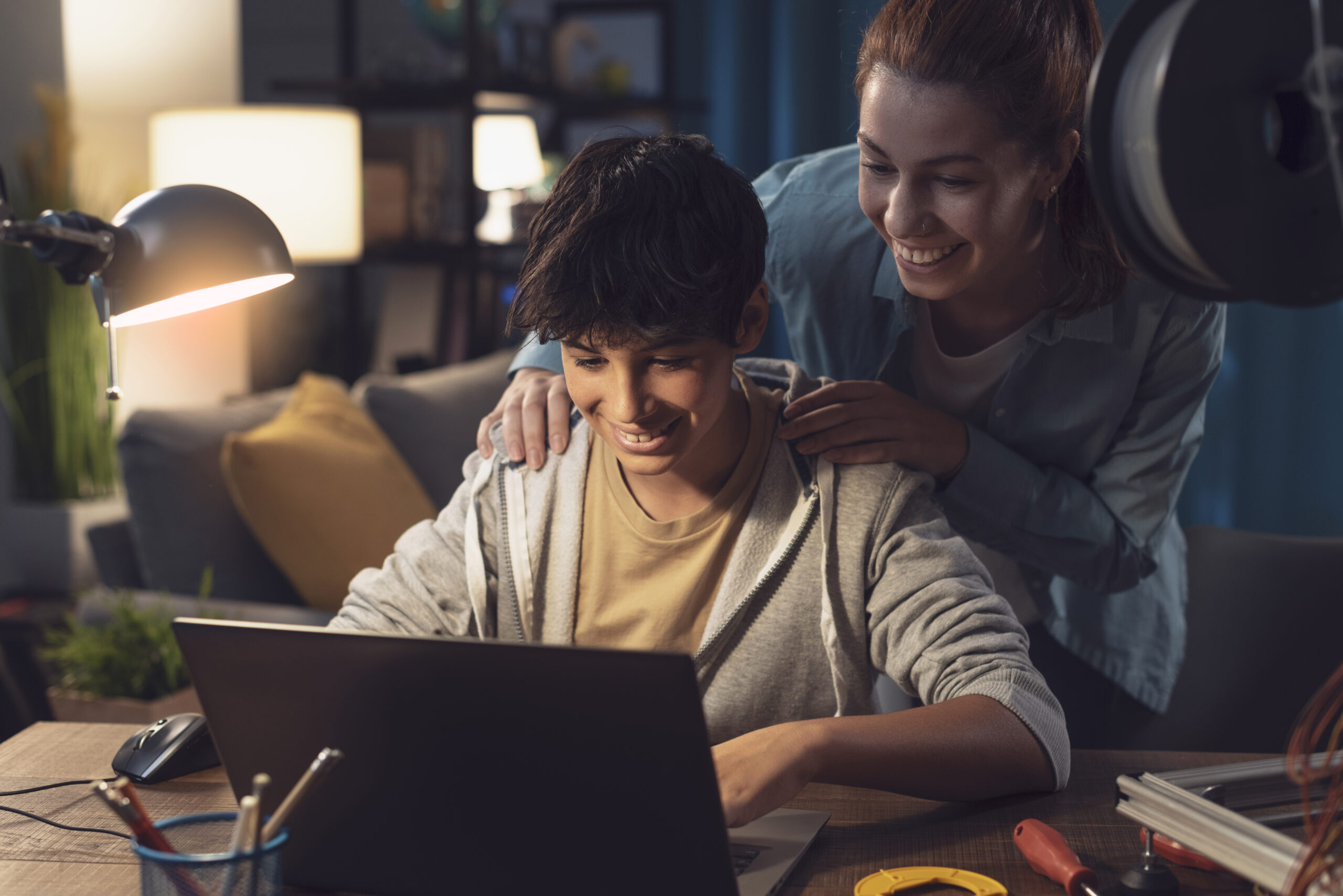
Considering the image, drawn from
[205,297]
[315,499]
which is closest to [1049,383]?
[205,297]

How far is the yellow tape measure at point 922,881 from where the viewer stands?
798 millimetres

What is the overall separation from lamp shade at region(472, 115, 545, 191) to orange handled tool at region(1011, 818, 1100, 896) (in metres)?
3.02

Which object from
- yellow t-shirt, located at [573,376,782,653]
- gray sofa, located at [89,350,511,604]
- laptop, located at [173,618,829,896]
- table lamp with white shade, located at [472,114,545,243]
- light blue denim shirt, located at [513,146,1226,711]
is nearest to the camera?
laptop, located at [173,618,829,896]

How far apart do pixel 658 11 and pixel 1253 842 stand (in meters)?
3.80

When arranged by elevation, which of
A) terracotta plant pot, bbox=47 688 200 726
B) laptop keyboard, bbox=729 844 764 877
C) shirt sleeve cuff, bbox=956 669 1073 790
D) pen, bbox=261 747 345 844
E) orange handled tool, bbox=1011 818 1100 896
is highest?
pen, bbox=261 747 345 844

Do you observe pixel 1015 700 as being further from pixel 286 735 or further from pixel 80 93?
pixel 80 93

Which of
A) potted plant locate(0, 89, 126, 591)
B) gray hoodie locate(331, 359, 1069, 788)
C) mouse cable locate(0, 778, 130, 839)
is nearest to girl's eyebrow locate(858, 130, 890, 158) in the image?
gray hoodie locate(331, 359, 1069, 788)

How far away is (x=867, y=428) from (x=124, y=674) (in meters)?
1.34

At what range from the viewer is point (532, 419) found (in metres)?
1.25

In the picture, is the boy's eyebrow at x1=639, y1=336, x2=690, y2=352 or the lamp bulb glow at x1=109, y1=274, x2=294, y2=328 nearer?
the lamp bulb glow at x1=109, y1=274, x2=294, y2=328

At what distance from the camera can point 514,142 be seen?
3.68 meters

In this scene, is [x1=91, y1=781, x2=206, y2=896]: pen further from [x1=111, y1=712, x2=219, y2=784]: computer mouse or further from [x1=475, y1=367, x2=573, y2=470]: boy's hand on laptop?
[x1=475, y1=367, x2=573, y2=470]: boy's hand on laptop

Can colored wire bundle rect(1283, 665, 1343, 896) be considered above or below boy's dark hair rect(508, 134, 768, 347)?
below

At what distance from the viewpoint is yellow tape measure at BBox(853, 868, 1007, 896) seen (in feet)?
Result: 2.62
